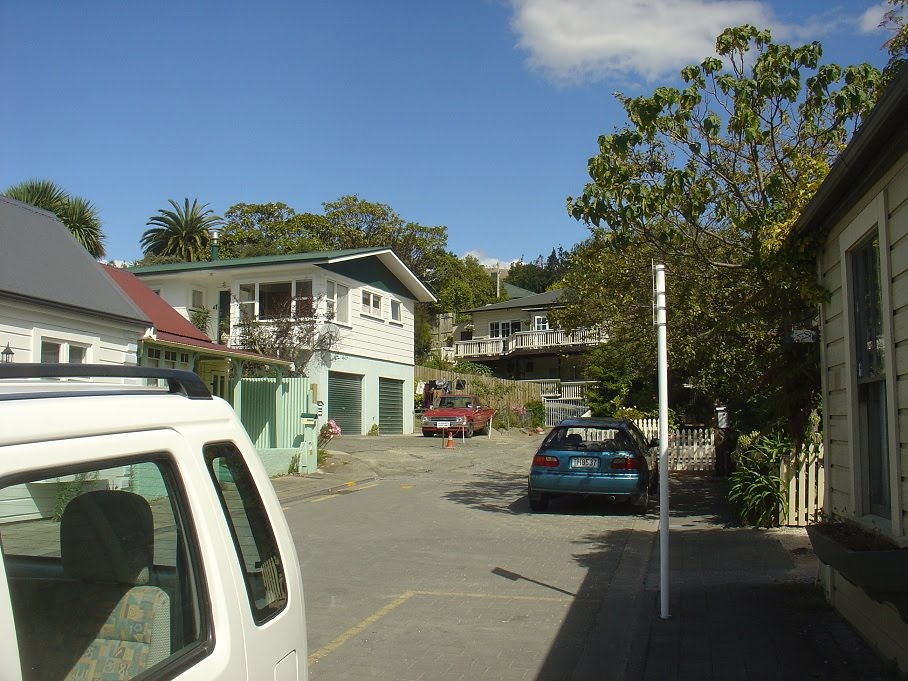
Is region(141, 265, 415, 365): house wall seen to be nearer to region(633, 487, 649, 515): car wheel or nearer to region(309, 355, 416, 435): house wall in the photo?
region(309, 355, 416, 435): house wall

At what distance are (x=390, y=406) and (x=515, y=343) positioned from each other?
1900 centimetres

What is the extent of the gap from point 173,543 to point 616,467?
1160cm

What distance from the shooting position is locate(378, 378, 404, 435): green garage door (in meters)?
31.0

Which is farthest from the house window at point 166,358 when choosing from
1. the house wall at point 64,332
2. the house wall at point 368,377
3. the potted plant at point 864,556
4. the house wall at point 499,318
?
the house wall at point 499,318

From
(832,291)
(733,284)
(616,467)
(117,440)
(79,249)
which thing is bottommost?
(616,467)

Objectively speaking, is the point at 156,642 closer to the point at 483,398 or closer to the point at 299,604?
the point at 299,604

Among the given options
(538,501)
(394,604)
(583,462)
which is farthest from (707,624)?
(538,501)

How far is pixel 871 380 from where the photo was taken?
20.3ft

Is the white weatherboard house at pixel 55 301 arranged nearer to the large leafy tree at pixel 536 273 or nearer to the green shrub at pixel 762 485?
the green shrub at pixel 762 485

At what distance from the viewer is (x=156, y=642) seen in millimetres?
2273

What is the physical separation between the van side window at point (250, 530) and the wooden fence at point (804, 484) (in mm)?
9790

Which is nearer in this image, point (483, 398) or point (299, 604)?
point (299, 604)

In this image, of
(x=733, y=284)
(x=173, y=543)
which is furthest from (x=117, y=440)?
(x=733, y=284)

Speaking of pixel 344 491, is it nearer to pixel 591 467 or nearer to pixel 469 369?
pixel 591 467
